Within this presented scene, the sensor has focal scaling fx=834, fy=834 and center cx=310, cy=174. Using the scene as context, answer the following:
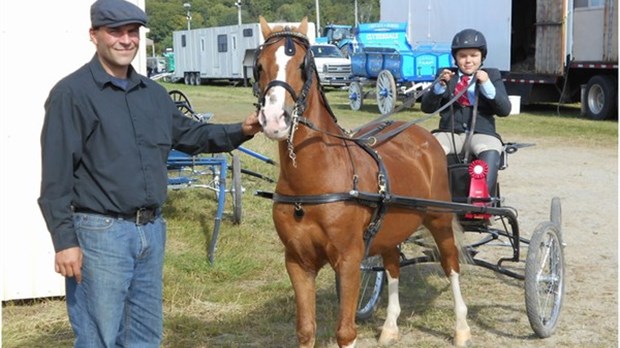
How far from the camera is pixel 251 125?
410 cm

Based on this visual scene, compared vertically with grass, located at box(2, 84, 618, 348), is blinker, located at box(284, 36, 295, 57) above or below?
above

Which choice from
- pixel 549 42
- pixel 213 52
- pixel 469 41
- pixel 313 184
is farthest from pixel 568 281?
pixel 213 52

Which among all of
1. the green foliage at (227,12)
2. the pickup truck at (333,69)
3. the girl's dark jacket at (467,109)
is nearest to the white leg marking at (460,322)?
the girl's dark jacket at (467,109)

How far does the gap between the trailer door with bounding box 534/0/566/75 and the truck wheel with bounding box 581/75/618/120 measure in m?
0.92

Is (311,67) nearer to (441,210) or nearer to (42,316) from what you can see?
(441,210)

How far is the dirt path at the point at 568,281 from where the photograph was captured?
565 cm

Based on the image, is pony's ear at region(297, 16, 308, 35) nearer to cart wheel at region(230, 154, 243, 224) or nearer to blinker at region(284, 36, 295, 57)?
blinker at region(284, 36, 295, 57)

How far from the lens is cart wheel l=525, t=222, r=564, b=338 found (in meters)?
5.43

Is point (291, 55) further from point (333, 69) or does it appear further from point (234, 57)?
point (234, 57)

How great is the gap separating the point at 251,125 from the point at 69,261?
1178mm

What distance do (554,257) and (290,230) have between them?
8.00ft

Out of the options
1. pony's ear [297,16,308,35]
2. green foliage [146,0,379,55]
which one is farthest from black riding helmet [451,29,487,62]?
green foliage [146,0,379,55]

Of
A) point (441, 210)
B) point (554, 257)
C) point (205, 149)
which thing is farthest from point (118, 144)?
point (554, 257)

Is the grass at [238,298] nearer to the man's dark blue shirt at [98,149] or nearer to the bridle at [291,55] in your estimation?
the bridle at [291,55]
